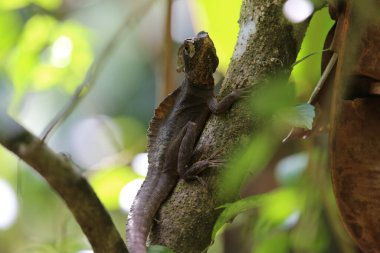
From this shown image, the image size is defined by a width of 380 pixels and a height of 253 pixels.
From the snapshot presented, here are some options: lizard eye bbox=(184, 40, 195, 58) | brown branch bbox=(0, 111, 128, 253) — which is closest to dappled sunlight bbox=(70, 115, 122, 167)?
lizard eye bbox=(184, 40, 195, 58)

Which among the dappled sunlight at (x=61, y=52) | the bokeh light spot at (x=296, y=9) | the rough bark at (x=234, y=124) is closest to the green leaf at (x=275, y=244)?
the rough bark at (x=234, y=124)

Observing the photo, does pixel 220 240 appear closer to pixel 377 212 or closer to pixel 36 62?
pixel 36 62

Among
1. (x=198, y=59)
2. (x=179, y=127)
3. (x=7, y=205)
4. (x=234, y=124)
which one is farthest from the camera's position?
(x=7, y=205)

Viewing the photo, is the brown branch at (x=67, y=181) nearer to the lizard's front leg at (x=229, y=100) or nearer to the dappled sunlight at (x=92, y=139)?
the lizard's front leg at (x=229, y=100)

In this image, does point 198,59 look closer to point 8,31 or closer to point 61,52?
point 61,52

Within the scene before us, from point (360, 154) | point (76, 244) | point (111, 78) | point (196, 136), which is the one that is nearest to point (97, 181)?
point (196, 136)

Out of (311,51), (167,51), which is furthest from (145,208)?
(167,51)
